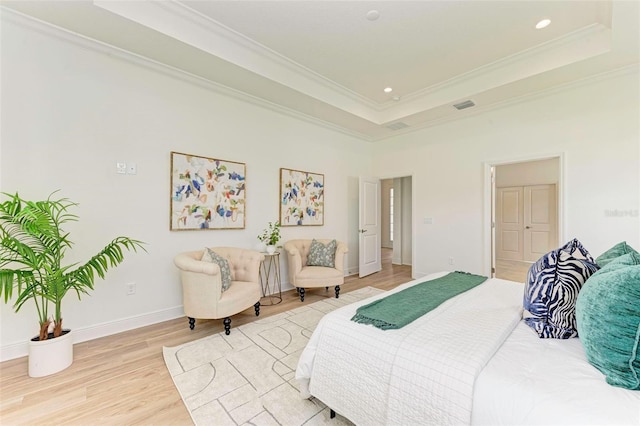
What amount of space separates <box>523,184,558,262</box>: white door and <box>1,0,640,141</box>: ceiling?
3637mm

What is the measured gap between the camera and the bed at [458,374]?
2.99 ft

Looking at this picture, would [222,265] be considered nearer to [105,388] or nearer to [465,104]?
[105,388]

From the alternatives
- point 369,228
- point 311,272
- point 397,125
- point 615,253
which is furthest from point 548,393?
point 397,125

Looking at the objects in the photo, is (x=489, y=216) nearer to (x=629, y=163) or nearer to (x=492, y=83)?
(x=629, y=163)

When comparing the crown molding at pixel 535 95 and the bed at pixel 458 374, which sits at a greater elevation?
the crown molding at pixel 535 95

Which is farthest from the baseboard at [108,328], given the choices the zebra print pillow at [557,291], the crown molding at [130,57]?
the zebra print pillow at [557,291]

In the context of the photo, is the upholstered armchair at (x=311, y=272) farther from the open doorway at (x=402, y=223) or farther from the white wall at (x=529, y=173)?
the white wall at (x=529, y=173)

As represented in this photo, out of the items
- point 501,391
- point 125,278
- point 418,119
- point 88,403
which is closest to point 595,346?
point 501,391

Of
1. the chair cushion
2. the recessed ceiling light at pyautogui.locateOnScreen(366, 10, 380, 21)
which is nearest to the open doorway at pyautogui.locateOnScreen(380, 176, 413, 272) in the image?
the recessed ceiling light at pyautogui.locateOnScreen(366, 10, 380, 21)

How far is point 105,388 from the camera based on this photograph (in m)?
1.90

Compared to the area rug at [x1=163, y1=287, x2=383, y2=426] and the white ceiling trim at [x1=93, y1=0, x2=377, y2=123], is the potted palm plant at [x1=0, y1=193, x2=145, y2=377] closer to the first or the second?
the area rug at [x1=163, y1=287, x2=383, y2=426]

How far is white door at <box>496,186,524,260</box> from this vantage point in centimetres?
661

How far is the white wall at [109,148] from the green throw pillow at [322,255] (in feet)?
3.19

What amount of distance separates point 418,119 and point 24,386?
567cm
